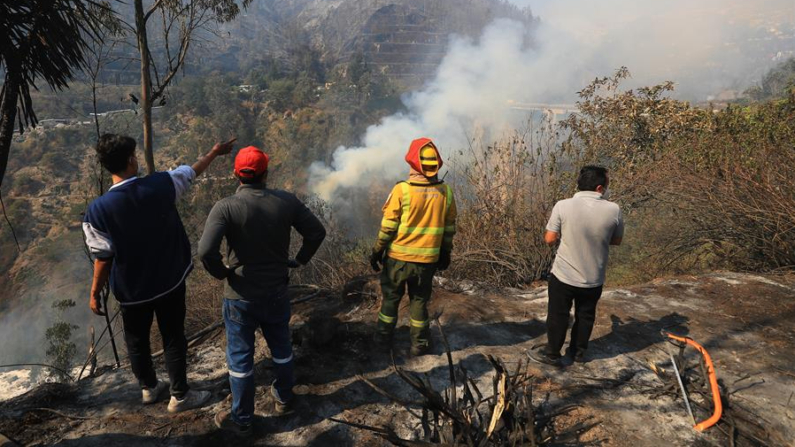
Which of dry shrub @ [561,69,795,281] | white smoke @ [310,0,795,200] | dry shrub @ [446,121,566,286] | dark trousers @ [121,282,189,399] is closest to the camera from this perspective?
dark trousers @ [121,282,189,399]

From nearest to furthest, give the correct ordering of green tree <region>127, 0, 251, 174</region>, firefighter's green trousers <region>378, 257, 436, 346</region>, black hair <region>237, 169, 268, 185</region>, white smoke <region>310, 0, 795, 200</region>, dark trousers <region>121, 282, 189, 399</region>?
black hair <region>237, 169, 268, 185</region>
dark trousers <region>121, 282, 189, 399</region>
firefighter's green trousers <region>378, 257, 436, 346</region>
green tree <region>127, 0, 251, 174</region>
white smoke <region>310, 0, 795, 200</region>

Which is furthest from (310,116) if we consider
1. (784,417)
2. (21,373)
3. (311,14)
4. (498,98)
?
(311,14)

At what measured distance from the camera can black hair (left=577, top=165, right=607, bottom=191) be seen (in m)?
3.00

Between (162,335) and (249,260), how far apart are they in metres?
0.81

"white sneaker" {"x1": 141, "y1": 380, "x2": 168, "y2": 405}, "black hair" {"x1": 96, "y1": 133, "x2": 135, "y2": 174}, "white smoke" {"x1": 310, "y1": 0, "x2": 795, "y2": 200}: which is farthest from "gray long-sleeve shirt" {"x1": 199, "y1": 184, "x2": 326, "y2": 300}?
"white smoke" {"x1": 310, "y1": 0, "x2": 795, "y2": 200}

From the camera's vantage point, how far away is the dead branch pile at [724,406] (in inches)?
101

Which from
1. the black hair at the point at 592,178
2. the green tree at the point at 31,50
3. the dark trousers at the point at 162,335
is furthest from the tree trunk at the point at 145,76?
the black hair at the point at 592,178

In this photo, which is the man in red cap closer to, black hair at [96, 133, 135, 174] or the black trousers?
black hair at [96, 133, 135, 174]

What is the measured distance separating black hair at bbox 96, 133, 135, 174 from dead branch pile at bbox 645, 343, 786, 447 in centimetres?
368

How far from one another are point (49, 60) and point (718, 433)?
207 inches

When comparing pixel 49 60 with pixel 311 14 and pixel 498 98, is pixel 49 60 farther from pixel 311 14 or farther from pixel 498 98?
pixel 311 14

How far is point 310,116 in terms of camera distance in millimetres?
54188

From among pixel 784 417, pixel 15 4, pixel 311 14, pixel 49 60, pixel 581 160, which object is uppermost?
pixel 311 14

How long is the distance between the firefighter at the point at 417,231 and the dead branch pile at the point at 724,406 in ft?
5.71
